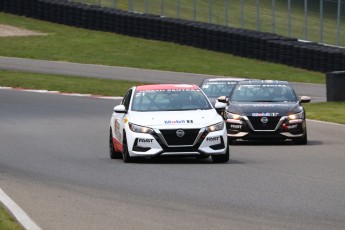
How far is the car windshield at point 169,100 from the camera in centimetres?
2008

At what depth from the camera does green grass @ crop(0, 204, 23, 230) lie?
11193mm

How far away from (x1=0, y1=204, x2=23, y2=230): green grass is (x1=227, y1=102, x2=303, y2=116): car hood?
11.8 meters

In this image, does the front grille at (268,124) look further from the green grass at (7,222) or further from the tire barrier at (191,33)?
the tire barrier at (191,33)

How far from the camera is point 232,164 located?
1917 cm

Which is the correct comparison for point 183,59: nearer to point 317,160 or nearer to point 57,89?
point 57,89

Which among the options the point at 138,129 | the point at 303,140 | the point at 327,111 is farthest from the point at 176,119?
the point at 327,111

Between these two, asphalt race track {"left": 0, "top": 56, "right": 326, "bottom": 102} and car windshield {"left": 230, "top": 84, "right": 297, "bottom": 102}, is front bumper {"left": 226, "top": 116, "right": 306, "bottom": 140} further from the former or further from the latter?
asphalt race track {"left": 0, "top": 56, "right": 326, "bottom": 102}

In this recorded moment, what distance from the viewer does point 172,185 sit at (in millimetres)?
15820

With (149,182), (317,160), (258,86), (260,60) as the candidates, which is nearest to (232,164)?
(317,160)

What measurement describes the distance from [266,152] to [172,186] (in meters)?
6.43

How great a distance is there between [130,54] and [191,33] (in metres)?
2.70

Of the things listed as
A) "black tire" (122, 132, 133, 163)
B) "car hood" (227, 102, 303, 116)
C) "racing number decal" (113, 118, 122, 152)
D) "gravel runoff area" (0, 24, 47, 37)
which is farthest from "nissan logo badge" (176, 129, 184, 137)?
"gravel runoff area" (0, 24, 47, 37)

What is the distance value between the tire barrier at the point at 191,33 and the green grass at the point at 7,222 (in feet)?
103

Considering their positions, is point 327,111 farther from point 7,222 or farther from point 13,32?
point 13,32
